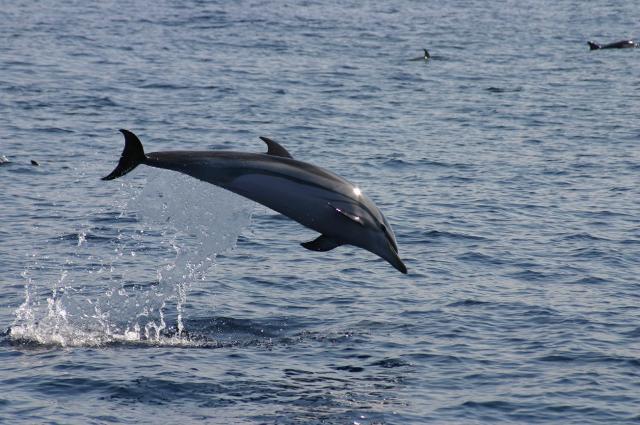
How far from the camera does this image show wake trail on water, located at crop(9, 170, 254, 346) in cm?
1962

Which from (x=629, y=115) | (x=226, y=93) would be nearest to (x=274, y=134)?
(x=226, y=93)

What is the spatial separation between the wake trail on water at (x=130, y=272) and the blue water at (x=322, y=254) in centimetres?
6

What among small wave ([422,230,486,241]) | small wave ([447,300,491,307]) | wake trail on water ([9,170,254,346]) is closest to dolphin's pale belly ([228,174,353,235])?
wake trail on water ([9,170,254,346])

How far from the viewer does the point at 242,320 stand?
66.4ft

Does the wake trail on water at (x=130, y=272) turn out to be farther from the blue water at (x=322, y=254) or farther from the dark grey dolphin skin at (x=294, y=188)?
the dark grey dolphin skin at (x=294, y=188)

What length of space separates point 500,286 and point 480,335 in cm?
292

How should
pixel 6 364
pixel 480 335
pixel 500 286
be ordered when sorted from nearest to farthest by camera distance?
pixel 6 364
pixel 480 335
pixel 500 286

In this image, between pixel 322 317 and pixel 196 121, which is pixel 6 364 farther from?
pixel 196 121

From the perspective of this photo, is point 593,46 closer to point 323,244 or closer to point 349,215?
point 323,244

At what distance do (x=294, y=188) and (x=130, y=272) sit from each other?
7826mm

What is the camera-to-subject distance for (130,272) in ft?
75.5

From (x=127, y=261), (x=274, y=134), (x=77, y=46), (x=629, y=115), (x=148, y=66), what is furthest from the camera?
(x=77, y=46)

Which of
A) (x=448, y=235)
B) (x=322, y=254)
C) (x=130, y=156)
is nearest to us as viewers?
(x=130, y=156)

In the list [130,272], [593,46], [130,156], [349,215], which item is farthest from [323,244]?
[593,46]
